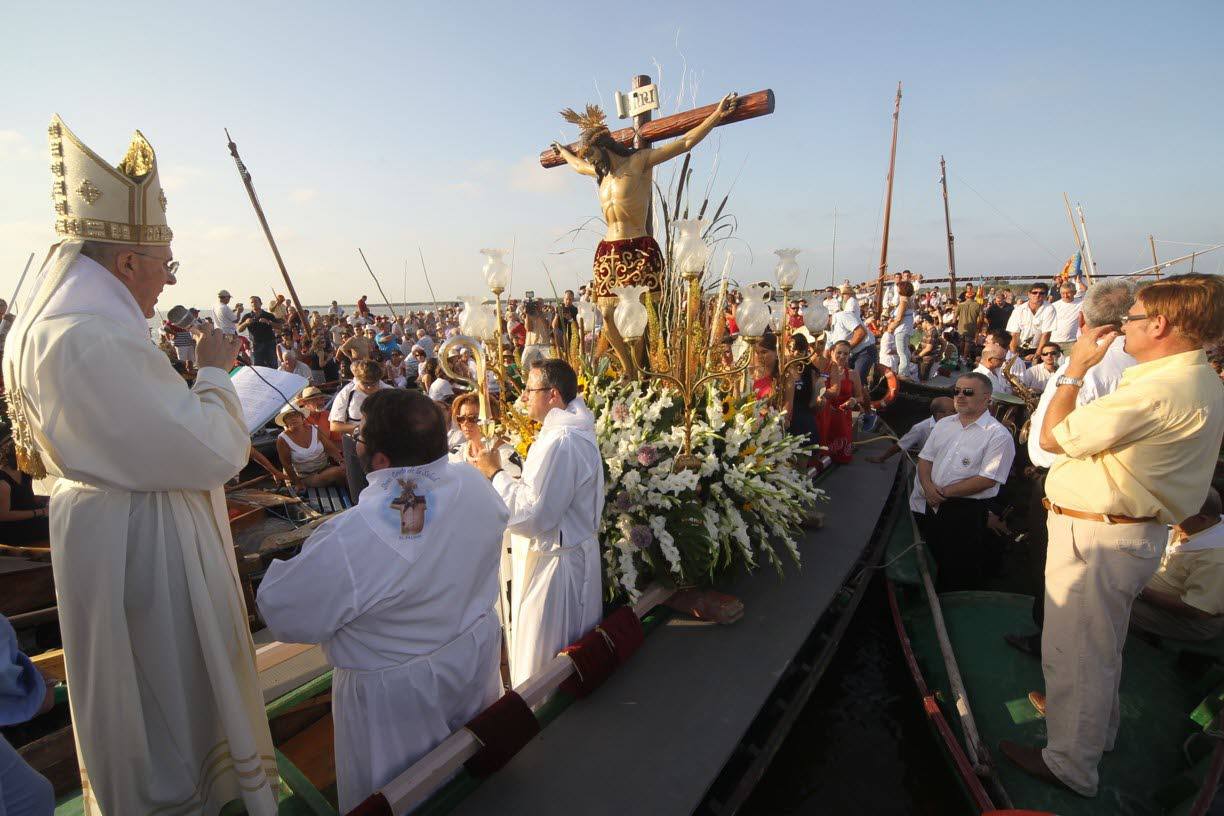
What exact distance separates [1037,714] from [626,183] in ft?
14.0

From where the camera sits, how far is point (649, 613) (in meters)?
3.53

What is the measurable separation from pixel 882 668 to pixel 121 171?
5.27m

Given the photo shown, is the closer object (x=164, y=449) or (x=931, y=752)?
(x=164, y=449)

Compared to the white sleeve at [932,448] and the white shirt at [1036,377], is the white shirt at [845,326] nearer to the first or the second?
A: the white shirt at [1036,377]

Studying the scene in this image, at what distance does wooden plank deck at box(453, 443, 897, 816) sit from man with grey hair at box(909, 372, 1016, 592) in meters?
1.34

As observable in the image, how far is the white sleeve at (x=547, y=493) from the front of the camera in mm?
2715

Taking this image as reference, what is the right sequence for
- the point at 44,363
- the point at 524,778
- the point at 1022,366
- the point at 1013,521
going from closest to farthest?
1. the point at 44,363
2. the point at 524,778
3. the point at 1013,521
4. the point at 1022,366

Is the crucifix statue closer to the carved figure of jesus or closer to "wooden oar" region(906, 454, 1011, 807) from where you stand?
the carved figure of jesus

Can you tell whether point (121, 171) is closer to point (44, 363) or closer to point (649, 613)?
point (44, 363)

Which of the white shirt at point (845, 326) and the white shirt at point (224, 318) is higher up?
the white shirt at point (224, 318)

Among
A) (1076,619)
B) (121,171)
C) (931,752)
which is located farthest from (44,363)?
(931,752)

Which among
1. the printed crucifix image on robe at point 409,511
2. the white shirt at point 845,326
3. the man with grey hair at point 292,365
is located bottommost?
the printed crucifix image on robe at point 409,511

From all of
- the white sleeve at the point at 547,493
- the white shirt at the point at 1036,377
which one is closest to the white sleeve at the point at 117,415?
the white sleeve at the point at 547,493

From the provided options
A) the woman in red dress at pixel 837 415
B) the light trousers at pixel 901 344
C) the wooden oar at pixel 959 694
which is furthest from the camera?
the light trousers at pixel 901 344
